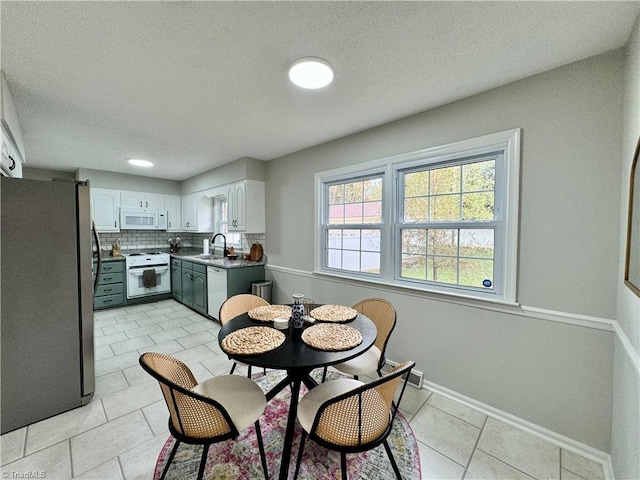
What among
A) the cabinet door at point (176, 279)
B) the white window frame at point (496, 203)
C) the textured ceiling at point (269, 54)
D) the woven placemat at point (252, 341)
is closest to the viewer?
the textured ceiling at point (269, 54)

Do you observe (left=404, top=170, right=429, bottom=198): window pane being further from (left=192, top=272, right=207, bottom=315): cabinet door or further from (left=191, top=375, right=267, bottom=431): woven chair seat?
(left=192, top=272, right=207, bottom=315): cabinet door

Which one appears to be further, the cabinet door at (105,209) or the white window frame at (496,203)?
the cabinet door at (105,209)

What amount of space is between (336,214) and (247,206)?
1.48 m

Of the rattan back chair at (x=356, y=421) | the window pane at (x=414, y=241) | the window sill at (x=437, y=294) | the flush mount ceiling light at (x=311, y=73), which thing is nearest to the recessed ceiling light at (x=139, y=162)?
the flush mount ceiling light at (x=311, y=73)

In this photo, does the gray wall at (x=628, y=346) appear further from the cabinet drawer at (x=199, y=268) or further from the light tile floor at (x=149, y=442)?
the cabinet drawer at (x=199, y=268)

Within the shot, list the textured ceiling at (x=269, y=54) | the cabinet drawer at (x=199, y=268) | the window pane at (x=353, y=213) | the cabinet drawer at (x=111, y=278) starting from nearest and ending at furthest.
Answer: the textured ceiling at (x=269, y=54) → the window pane at (x=353, y=213) → the cabinet drawer at (x=199, y=268) → the cabinet drawer at (x=111, y=278)

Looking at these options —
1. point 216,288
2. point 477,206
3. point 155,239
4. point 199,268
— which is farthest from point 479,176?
point 155,239

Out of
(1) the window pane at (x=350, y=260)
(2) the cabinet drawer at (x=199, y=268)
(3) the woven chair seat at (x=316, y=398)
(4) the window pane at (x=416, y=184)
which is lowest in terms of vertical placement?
(3) the woven chair seat at (x=316, y=398)

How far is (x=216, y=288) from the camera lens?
152 inches

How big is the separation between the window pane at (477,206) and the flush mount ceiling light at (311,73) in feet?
4.77

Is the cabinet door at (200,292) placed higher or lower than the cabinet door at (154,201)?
lower

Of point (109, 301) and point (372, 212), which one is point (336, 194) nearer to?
point (372, 212)

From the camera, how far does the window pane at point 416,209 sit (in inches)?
95.7

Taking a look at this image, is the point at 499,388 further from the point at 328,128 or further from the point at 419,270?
the point at 328,128
